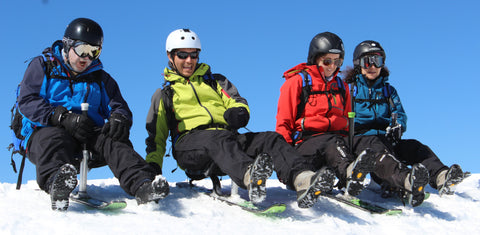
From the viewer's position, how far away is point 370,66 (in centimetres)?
786

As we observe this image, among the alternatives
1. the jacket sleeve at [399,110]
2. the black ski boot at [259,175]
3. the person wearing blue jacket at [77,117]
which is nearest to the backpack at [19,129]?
the person wearing blue jacket at [77,117]

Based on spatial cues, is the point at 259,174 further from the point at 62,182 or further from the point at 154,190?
the point at 62,182

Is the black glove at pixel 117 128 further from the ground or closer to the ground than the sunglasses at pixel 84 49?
closer to the ground

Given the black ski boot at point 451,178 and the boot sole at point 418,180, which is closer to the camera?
the boot sole at point 418,180

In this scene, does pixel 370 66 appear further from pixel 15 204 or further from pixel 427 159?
pixel 15 204

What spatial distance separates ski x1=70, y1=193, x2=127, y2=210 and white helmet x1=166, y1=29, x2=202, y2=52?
2329mm

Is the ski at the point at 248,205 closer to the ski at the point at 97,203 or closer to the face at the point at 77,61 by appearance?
the ski at the point at 97,203

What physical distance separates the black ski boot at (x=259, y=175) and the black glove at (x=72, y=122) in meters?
1.96

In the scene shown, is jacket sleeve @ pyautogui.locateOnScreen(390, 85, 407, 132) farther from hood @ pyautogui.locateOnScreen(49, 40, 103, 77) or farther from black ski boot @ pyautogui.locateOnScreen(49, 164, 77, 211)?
black ski boot @ pyautogui.locateOnScreen(49, 164, 77, 211)

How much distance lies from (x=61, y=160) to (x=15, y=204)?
25.3 inches

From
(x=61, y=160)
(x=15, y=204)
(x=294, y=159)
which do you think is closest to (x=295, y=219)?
(x=294, y=159)

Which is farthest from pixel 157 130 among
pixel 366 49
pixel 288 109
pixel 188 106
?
pixel 366 49

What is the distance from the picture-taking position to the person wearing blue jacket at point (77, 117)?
207 inches

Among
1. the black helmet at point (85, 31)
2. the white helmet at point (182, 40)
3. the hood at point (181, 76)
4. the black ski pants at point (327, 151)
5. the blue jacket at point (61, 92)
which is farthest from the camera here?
the white helmet at point (182, 40)
